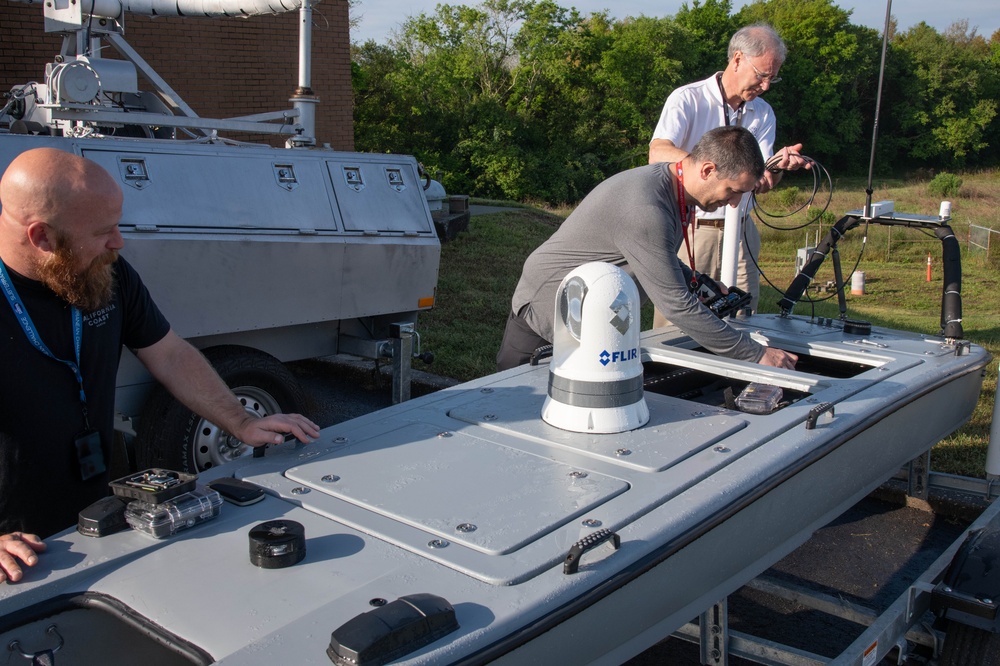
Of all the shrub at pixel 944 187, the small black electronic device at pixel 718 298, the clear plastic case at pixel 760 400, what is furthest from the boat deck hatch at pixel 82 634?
the shrub at pixel 944 187

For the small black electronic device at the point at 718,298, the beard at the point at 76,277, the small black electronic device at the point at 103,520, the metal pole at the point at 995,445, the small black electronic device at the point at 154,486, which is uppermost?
the beard at the point at 76,277

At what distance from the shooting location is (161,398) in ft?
14.2

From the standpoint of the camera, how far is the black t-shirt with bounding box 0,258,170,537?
97.3 inches

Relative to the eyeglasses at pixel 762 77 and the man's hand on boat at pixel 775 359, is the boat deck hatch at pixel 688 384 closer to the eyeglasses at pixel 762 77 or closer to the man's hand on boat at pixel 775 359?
the man's hand on boat at pixel 775 359

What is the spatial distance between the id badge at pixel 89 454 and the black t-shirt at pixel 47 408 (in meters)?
0.02

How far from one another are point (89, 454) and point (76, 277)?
53cm

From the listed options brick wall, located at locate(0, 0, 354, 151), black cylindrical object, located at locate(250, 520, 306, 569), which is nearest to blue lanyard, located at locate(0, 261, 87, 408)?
black cylindrical object, located at locate(250, 520, 306, 569)

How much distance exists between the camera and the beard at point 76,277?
2.44m

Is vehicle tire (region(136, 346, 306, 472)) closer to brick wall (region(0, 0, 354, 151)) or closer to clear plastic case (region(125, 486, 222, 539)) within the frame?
clear plastic case (region(125, 486, 222, 539))

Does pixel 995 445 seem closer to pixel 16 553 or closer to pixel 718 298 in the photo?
pixel 718 298

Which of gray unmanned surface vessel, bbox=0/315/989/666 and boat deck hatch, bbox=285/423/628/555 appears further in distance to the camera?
boat deck hatch, bbox=285/423/628/555

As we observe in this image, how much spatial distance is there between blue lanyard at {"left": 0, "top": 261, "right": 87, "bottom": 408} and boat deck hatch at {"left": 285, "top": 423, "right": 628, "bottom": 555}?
28.9 inches

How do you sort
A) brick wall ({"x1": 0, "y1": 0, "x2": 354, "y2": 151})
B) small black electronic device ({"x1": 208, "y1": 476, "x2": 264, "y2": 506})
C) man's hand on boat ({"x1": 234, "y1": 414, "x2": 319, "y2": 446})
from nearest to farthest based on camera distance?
small black electronic device ({"x1": 208, "y1": 476, "x2": 264, "y2": 506})
man's hand on boat ({"x1": 234, "y1": 414, "x2": 319, "y2": 446})
brick wall ({"x1": 0, "y1": 0, "x2": 354, "y2": 151})

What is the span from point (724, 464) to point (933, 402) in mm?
1461
